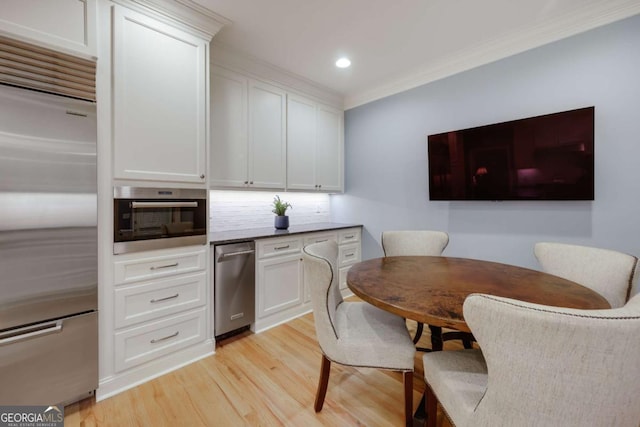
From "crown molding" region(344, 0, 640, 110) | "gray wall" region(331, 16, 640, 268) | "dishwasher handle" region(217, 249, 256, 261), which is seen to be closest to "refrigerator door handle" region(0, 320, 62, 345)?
"dishwasher handle" region(217, 249, 256, 261)

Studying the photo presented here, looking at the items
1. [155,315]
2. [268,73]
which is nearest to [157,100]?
[268,73]

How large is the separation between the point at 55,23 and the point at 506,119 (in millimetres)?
3412

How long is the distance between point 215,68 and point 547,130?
2.99m

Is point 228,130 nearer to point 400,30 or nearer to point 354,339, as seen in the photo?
point 400,30

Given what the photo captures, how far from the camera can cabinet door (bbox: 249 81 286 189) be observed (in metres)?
2.89

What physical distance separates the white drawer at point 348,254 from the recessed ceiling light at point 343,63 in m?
2.11

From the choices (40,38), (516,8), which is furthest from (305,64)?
(40,38)

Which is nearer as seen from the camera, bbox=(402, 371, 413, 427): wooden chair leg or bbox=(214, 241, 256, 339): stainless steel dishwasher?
bbox=(402, 371, 413, 427): wooden chair leg

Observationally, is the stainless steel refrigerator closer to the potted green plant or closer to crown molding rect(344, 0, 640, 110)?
the potted green plant

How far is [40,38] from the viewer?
1492 millimetres

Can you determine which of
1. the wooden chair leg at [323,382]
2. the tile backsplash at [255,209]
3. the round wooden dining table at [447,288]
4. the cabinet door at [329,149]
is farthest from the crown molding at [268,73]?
the wooden chair leg at [323,382]

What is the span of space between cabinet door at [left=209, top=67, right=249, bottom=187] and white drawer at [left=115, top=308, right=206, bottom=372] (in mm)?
1241

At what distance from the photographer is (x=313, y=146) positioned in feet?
11.5

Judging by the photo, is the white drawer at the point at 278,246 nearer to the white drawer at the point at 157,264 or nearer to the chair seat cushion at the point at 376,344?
the white drawer at the point at 157,264
